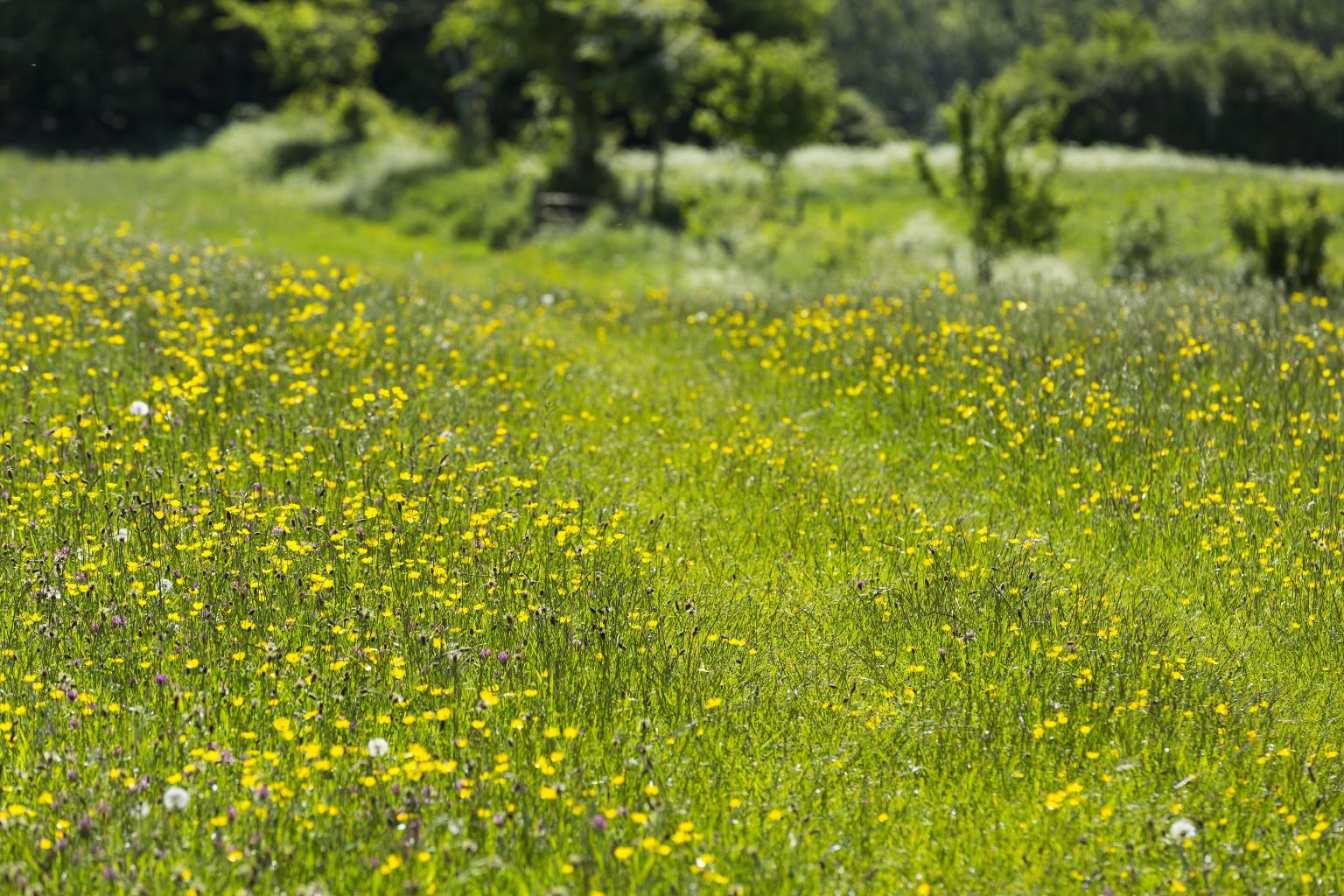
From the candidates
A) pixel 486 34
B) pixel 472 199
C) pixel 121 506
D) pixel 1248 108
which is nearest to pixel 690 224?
pixel 472 199

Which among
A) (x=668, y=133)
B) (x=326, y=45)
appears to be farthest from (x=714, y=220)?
(x=668, y=133)

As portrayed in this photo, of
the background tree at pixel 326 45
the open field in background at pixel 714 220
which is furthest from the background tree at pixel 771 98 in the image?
the background tree at pixel 326 45

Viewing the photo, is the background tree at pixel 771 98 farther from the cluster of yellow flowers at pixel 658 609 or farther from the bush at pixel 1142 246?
the cluster of yellow flowers at pixel 658 609

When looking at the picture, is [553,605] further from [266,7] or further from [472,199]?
[266,7]

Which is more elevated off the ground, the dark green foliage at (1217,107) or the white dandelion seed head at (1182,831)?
the dark green foliage at (1217,107)

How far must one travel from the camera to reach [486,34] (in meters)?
32.8

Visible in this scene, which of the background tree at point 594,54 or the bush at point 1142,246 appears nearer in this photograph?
the bush at point 1142,246

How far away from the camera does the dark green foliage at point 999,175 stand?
21.6m

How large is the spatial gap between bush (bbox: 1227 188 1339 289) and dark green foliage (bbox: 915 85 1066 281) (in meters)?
3.63

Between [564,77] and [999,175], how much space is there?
13.0 metres

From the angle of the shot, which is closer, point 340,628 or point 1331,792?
point 1331,792

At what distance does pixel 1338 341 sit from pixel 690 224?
17667 millimetres

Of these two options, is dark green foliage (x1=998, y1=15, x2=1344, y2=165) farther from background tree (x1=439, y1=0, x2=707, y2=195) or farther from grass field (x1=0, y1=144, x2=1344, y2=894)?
grass field (x1=0, y1=144, x2=1344, y2=894)

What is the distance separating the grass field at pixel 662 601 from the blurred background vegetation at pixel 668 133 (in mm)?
9567
